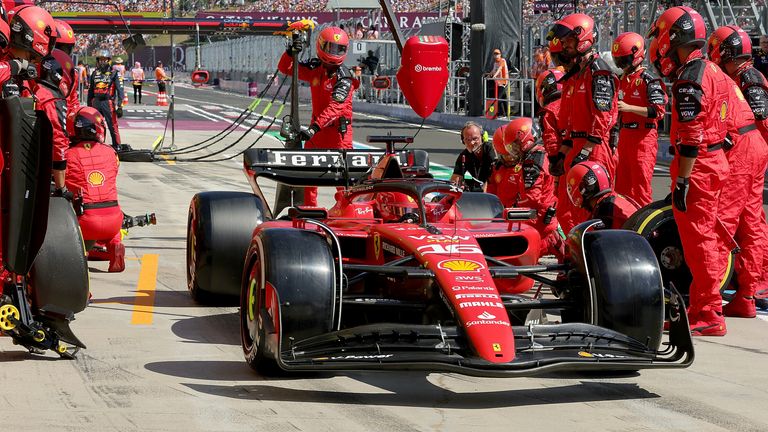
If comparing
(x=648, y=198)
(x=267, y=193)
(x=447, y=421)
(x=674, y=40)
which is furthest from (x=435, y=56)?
(x=267, y=193)

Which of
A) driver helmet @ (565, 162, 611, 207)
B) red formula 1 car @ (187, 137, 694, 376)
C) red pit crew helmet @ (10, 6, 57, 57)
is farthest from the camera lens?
driver helmet @ (565, 162, 611, 207)

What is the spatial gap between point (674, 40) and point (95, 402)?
4.45m

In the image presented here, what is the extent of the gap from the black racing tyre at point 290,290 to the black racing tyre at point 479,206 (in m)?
2.71

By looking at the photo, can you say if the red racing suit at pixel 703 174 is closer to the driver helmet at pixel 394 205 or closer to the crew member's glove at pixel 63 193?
the driver helmet at pixel 394 205

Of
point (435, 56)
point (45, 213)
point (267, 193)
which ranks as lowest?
point (267, 193)

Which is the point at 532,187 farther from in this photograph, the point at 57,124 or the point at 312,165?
the point at 57,124

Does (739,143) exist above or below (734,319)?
above

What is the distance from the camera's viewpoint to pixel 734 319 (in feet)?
29.9

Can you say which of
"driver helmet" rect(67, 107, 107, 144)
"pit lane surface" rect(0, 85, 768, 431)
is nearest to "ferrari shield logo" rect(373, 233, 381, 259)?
"pit lane surface" rect(0, 85, 768, 431)

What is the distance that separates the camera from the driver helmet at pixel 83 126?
34.0 ft

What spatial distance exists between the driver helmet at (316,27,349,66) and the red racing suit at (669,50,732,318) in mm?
4641

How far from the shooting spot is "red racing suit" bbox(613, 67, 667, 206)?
35.9 feet

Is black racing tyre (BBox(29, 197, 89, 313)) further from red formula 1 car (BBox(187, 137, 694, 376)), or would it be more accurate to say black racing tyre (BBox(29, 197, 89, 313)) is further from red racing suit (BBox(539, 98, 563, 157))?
red racing suit (BBox(539, 98, 563, 157))

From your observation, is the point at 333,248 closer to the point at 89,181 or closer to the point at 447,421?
the point at 447,421
